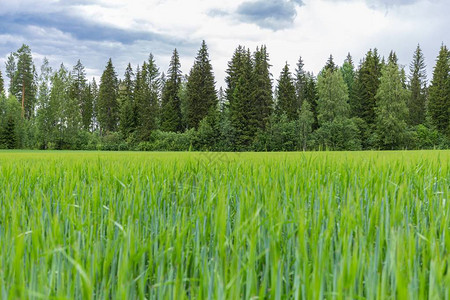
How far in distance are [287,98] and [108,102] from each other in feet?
120

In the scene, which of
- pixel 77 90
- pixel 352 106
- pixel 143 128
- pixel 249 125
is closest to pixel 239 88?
pixel 249 125

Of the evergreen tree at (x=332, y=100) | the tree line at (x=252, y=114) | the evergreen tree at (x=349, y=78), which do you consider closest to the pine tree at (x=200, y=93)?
the tree line at (x=252, y=114)

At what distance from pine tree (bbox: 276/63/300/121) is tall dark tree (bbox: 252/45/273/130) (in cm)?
194

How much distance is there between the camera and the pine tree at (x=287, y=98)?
162 ft

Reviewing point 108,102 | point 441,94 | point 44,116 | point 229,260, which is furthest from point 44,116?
point 441,94

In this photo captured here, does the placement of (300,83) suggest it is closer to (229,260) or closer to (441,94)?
(441,94)

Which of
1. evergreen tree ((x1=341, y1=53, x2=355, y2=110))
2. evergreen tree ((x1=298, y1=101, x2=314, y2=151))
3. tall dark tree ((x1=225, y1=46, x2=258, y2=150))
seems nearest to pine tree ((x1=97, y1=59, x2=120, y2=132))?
tall dark tree ((x1=225, y1=46, x2=258, y2=150))

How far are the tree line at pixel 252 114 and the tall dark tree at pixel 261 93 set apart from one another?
0.49 ft

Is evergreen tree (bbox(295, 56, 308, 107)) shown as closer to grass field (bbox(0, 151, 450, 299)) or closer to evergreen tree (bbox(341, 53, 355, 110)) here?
evergreen tree (bbox(341, 53, 355, 110))

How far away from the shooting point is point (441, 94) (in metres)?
50.5

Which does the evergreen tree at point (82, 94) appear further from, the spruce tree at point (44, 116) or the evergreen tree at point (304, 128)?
the evergreen tree at point (304, 128)

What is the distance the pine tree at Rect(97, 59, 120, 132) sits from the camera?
2532 inches

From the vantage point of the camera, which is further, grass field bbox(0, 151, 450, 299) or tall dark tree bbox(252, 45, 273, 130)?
tall dark tree bbox(252, 45, 273, 130)

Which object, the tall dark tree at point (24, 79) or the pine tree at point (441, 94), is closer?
the pine tree at point (441, 94)
